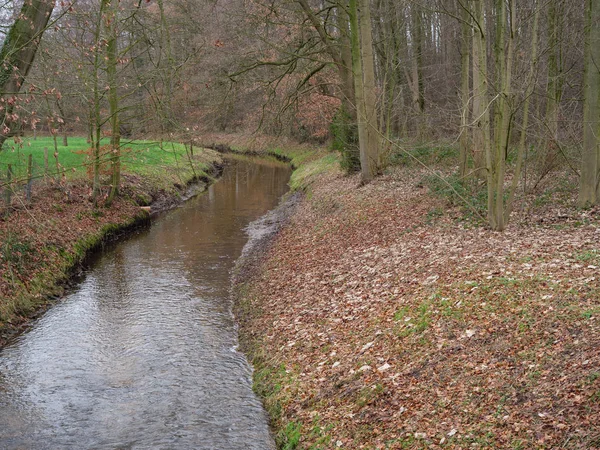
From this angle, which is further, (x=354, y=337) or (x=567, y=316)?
(x=354, y=337)

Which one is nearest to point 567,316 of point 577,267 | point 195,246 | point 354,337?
point 577,267

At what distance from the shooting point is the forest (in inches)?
250

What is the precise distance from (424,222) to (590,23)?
5.86 metres

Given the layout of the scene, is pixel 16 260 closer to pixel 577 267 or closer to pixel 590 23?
pixel 577 267

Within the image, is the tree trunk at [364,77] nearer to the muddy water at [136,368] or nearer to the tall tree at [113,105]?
the muddy water at [136,368]

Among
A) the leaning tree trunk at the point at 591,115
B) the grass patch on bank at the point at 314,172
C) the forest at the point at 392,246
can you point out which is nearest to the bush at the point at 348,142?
the forest at the point at 392,246

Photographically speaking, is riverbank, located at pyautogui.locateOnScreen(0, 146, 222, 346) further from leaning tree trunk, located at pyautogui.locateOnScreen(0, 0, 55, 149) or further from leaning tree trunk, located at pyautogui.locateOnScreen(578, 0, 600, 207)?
leaning tree trunk, located at pyautogui.locateOnScreen(578, 0, 600, 207)

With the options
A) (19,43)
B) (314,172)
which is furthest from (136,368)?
(314,172)

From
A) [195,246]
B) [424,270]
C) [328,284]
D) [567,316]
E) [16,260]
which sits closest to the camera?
[567,316]

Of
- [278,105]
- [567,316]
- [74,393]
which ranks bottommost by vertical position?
[74,393]

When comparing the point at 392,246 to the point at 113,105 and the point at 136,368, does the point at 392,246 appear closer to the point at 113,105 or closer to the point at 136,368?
the point at 136,368

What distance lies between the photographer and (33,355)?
407 inches

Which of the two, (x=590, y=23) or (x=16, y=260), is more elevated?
(x=590, y=23)

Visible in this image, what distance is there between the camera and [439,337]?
7672 mm
